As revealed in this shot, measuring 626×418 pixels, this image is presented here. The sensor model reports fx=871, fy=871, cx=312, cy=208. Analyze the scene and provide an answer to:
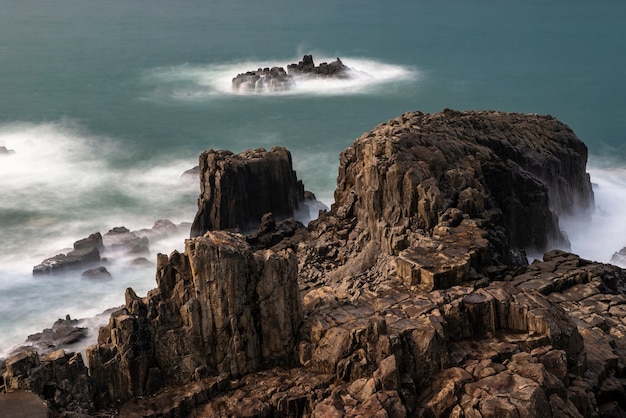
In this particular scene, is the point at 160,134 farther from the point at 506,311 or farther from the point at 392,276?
the point at 506,311

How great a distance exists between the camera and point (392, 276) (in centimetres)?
→ 3656

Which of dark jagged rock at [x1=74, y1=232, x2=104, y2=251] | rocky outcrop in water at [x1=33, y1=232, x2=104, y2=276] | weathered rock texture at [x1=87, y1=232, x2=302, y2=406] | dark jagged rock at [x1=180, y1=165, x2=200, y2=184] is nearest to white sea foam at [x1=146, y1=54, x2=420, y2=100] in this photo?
dark jagged rock at [x1=180, y1=165, x2=200, y2=184]

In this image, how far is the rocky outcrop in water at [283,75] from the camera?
100 meters

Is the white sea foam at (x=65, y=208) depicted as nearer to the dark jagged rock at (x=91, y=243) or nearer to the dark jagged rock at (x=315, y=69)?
the dark jagged rock at (x=91, y=243)

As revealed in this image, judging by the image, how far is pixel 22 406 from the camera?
25641 mm

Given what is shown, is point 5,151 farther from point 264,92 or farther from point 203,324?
point 203,324

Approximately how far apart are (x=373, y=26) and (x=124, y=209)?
8972 centimetres

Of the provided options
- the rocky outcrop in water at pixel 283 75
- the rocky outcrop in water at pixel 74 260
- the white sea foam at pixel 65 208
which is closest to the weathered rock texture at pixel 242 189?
the white sea foam at pixel 65 208

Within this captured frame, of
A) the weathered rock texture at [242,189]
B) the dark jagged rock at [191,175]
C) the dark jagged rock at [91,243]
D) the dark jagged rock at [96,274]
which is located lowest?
the dark jagged rock at [96,274]

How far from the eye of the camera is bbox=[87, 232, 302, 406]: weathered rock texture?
28406 mm

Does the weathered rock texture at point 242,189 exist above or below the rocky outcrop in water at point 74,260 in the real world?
above

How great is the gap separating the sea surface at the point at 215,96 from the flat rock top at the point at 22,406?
745 inches

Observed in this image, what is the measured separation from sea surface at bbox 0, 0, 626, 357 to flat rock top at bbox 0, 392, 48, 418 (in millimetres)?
18914

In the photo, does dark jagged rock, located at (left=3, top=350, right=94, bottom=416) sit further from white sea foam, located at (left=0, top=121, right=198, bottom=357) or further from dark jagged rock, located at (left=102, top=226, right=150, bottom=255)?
dark jagged rock, located at (left=102, top=226, right=150, bottom=255)
